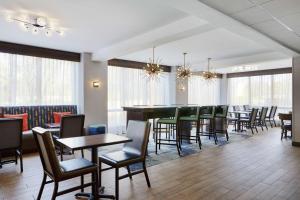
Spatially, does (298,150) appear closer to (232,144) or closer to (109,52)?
(232,144)

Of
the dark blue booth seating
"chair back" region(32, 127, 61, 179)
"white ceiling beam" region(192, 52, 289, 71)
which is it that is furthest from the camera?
"white ceiling beam" region(192, 52, 289, 71)

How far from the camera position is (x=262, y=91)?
10383mm


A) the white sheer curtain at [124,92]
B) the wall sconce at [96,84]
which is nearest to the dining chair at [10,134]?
the wall sconce at [96,84]

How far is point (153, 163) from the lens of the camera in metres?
4.18

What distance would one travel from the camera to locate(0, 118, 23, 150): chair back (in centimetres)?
362

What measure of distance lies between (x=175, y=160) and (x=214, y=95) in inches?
317

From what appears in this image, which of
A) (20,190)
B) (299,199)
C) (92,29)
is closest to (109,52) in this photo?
(92,29)

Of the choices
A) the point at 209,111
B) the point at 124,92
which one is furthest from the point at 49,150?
the point at 124,92

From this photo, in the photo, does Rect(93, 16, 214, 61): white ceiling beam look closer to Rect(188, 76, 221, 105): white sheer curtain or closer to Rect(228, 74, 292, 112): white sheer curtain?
Rect(188, 76, 221, 105): white sheer curtain

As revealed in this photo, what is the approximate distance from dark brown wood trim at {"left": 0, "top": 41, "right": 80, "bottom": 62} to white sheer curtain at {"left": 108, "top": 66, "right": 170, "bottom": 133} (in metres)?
1.43

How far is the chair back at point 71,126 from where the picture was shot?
407 centimetres

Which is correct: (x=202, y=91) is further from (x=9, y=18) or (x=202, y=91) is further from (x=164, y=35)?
(x=9, y=18)

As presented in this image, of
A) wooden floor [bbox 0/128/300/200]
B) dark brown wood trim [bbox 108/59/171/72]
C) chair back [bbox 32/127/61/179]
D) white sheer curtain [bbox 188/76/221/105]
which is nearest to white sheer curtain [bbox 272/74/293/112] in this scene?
white sheer curtain [bbox 188/76/221/105]

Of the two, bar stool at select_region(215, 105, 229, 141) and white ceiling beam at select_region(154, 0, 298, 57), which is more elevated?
white ceiling beam at select_region(154, 0, 298, 57)
